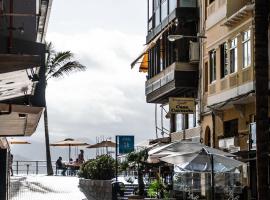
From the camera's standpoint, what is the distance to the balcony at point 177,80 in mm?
38719

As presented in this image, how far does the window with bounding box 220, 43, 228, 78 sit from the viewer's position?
3297cm

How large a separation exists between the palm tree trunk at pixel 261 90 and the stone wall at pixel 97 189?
16706 millimetres

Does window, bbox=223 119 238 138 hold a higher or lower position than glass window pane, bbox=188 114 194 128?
lower

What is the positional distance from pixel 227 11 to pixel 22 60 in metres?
23.6

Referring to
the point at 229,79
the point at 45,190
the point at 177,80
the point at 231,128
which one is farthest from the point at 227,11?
the point at 45,190

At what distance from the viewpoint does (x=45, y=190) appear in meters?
34.6

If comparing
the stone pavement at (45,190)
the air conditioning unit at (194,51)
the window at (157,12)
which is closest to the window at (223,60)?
the air conditioning unit at (194,51)

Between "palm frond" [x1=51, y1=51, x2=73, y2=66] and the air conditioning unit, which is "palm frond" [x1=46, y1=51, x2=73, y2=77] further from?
the air conditioning unit

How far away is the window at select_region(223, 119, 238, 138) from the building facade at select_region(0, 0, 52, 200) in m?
16.0

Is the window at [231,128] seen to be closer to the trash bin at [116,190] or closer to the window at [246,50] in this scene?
the window at [246,50]

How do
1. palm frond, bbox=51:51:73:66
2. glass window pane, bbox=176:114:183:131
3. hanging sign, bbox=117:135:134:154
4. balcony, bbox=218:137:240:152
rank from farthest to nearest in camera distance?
palm frond, bbox=51:51:73:66 < glass window pane, bbox=176:114:183:131 < balcony, bbox=218:137:240:152 < hanging sign, bbox=117:135:134:154

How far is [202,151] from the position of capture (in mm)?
22266

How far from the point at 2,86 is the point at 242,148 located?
20199 mm

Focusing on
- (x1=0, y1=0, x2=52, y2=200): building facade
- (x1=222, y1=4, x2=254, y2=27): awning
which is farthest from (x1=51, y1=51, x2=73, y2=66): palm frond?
(x1=0, y1=0, x2=52, y2=200): building facade
